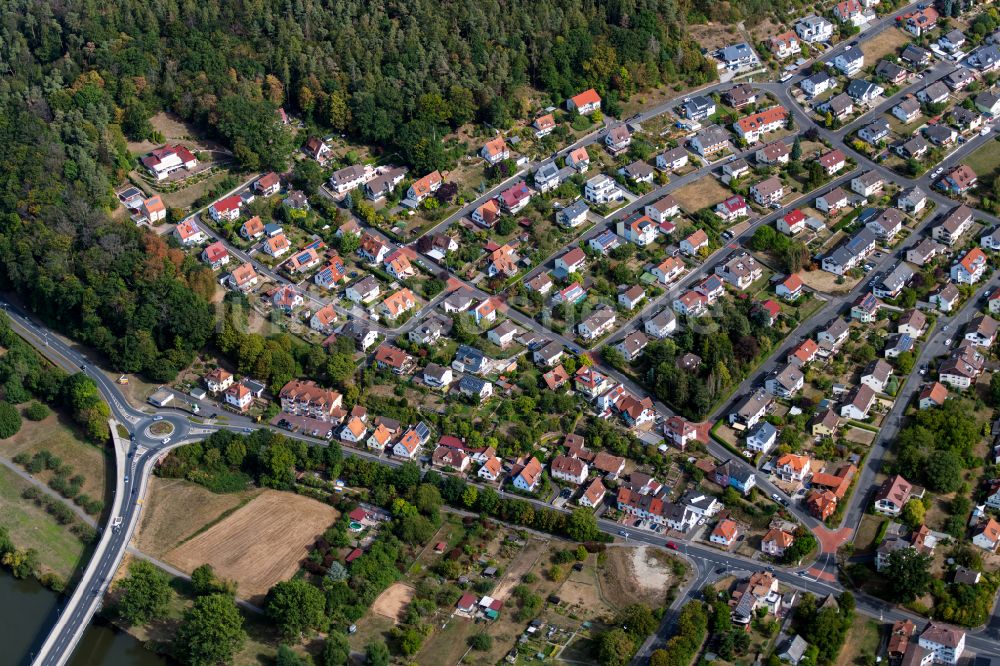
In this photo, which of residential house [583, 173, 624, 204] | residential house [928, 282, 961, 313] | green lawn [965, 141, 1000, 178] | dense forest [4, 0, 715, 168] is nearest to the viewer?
residential house [928, 282, 961, 313]

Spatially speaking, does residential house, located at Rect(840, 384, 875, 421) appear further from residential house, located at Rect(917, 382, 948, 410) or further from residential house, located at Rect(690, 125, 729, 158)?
residential house, located at Rect(690, 125, 729, 158)

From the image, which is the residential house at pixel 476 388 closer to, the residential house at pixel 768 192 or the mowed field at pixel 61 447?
the mowed field at pixel 61 447

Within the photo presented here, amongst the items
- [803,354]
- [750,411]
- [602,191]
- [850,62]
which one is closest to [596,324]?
[750,411]

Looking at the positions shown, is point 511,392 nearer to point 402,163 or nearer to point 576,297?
point 576,297

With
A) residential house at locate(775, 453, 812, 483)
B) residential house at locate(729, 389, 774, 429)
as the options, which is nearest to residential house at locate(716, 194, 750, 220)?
residential house at locate(729, 389, 774, 429)

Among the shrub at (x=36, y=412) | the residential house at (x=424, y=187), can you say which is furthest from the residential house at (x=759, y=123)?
the shrub at (x=36, y=412)

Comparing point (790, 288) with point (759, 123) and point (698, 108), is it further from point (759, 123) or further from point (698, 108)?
point (698, 108)
